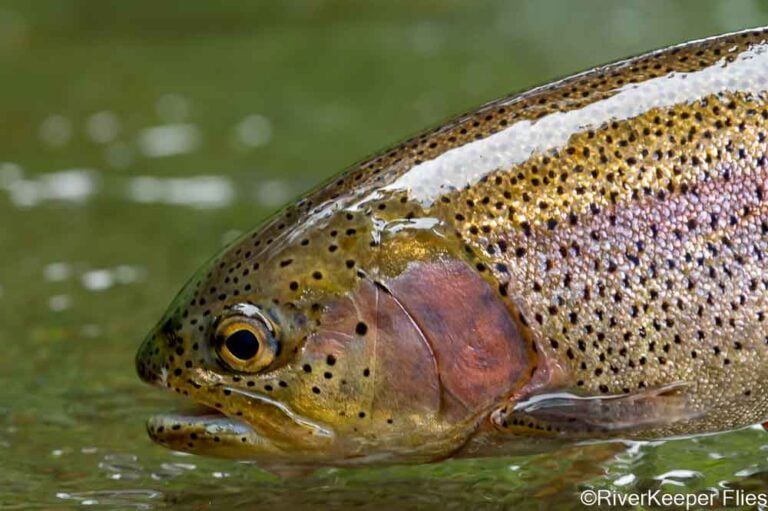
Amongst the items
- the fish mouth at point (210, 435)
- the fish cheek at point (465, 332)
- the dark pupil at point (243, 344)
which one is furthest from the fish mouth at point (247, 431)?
the fish cheek at point (465, 332)

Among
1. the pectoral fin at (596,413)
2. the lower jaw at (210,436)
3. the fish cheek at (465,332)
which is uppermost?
the fish cheek at (465,332)

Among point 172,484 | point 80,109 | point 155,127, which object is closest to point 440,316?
point 172,484

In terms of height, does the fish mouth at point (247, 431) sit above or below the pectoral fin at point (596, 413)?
A: above

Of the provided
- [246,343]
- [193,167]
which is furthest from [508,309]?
[193,167]

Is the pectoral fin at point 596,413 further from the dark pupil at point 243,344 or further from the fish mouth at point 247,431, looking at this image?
the dark pupil at point 243,344

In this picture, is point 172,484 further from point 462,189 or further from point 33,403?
point 462,189

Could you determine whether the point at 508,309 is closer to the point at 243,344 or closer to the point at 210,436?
the point at 243,344

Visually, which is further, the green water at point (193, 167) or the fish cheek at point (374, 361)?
the green water at point (193, 167)
